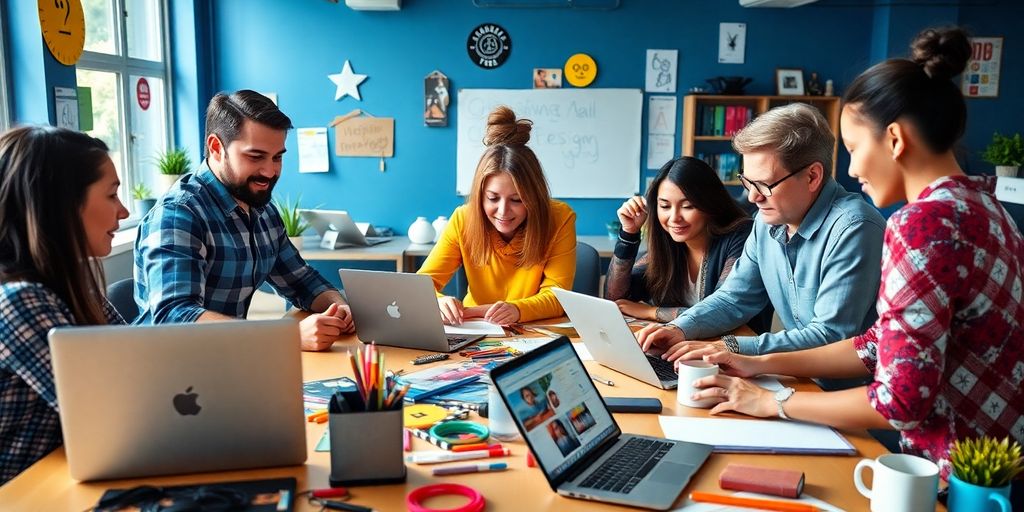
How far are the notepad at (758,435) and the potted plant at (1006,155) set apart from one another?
409cm

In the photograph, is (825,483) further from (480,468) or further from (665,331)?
(665,331)

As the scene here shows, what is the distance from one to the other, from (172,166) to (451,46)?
173cm

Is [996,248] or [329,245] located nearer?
[996,248]

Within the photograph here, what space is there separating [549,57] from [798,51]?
1.50 m

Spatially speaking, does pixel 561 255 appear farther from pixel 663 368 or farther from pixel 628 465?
pixel 628 465

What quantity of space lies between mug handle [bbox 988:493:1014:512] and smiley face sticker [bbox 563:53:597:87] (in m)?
4.12

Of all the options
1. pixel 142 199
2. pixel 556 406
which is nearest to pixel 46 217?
pixel 556 406

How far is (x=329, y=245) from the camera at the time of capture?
4383mm

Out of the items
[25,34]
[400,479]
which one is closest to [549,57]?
[25,34]

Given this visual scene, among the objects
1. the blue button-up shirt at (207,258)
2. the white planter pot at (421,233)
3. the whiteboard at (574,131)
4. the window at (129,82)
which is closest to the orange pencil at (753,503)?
the blue button-up shirt at (207,258)

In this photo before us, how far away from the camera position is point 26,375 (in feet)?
4.24

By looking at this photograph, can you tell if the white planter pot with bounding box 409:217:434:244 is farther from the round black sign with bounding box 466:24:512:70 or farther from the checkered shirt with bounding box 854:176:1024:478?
the checkered shirt with bounding box 854:176:1024:478

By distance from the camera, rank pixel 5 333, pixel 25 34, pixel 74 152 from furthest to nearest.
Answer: pixel 25 34
pixel 74 152
pixel 5 333

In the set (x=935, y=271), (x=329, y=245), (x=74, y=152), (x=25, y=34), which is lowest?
(x=329, y=245)
